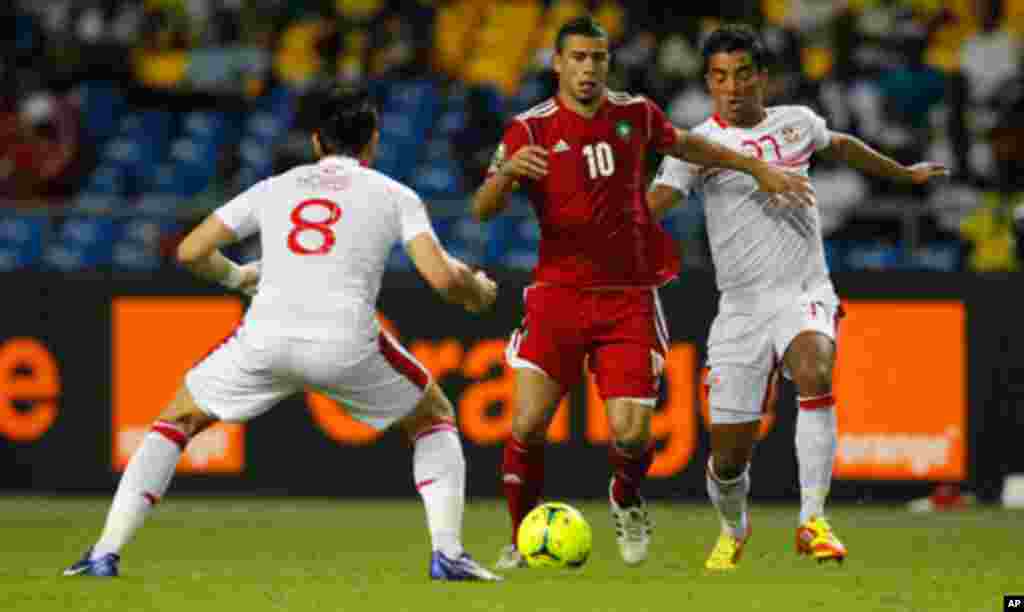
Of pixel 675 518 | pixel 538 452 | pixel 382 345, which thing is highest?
pixel 382 345

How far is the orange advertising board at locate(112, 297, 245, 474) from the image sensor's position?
1550cm

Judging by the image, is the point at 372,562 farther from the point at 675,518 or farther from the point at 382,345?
the point at 675,518

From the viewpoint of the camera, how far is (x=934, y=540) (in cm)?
1209

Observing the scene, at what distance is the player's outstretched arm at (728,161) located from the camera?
9.77 m

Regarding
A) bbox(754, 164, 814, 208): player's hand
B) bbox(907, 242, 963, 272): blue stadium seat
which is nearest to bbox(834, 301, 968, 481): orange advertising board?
bbox(907, 242, 963, 272): blue stadium seat

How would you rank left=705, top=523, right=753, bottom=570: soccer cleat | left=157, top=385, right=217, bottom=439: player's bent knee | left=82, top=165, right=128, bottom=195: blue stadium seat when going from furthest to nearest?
left=82, top=165, right=128, bottom=195: blue stadium seat → left=705, top=523, right=753, bottom=570: soccer cleat → left=157, top=385, right=217, bottom=439: player's bent knee

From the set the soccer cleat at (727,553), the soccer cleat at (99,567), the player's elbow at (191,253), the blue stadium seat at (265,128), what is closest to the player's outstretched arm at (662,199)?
the soccer cleat at (727,553)

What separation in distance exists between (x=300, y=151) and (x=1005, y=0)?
6.41m

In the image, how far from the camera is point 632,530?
1007cm

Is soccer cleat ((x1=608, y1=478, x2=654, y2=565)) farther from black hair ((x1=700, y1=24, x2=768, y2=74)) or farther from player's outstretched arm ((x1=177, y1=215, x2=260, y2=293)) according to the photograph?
player's outstretched arm ((x1=177, y1=215, x2=260, y2=293))

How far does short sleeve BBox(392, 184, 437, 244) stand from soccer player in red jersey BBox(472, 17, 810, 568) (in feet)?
2.98

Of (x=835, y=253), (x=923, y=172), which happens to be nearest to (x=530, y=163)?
(x=923, y=172)

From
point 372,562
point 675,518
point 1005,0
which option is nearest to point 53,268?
point 675,518

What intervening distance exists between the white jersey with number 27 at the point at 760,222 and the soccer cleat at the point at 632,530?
3.66ft
